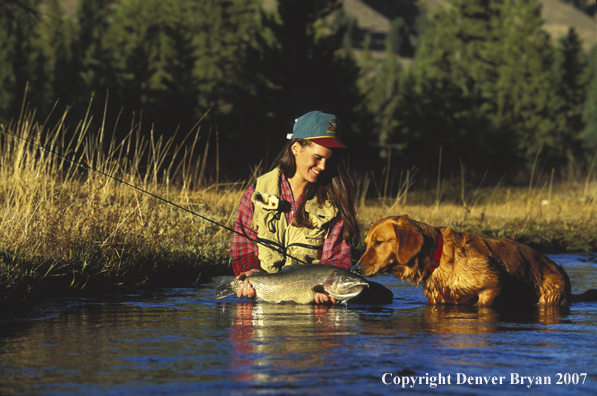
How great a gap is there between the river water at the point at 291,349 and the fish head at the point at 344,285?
9.3 inches

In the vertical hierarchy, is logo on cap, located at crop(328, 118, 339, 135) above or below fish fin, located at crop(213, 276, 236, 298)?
above

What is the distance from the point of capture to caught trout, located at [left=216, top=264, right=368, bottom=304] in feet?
17.6

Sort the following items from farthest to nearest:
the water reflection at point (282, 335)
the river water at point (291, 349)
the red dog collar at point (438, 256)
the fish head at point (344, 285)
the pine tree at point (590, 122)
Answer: the pine tree at point (590, 122) < the red dog collar at point (438, 256) < the fish head at point (344, 285) < the water reflection at point (282, 335) < the river water at point (291, 349)

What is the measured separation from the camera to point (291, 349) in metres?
4.27

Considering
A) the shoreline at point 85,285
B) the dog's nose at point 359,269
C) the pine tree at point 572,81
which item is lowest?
the shoreline at point 85,285

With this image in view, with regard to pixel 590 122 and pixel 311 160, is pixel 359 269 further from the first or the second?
pixel 590 122

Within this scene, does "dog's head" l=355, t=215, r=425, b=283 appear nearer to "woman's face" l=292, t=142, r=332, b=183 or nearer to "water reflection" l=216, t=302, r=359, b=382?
"water reflection" l=216, t=302, r=359, b=382

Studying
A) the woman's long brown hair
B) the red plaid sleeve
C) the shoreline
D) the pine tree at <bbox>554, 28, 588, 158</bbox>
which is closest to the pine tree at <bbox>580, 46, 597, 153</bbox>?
the pine tree at <bbox>554, 28, 588, 158</bbox>

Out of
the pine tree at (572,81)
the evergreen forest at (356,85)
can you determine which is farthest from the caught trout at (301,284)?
the pine tree at (572,81)

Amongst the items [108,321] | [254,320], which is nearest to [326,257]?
[254,320]

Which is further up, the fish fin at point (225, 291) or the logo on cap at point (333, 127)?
the logo on cap at point (333, 127)

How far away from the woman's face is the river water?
1.14 m

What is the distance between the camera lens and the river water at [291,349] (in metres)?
3.49

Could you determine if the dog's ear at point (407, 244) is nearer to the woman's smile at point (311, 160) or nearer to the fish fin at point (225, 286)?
the woman's smile at point (311, 160)
